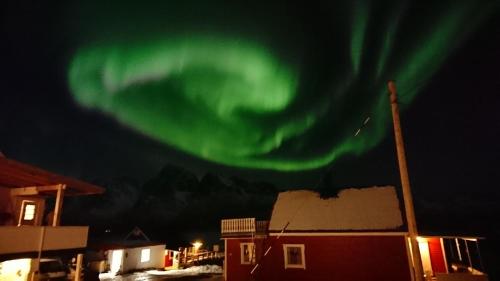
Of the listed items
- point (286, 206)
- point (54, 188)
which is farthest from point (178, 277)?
point (54, 188)

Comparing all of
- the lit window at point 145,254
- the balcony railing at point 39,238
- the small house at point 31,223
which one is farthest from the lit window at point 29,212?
the lit window at point 145,254

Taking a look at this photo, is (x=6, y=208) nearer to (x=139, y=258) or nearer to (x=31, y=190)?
(x=31, y=190)

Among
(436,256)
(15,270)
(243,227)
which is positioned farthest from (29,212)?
(436,256)

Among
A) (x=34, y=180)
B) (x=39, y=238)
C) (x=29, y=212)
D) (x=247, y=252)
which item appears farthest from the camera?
(x=247, y=252)

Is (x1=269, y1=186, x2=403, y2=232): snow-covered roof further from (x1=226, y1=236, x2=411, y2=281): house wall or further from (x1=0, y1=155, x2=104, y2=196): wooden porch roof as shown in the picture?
(x1=0, y1=155, x2=104, y2=196): wooden porch roof

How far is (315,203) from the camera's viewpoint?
77.8 feet

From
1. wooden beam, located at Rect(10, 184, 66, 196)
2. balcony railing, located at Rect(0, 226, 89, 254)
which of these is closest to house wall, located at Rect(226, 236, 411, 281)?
balcony railing, located at Rect(0, 226, 89, 254)

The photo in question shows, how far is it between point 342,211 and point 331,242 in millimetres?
2587

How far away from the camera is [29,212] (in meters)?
18.5

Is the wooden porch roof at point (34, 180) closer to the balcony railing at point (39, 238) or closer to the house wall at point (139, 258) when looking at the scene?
the balcony railing at point (39, 238)

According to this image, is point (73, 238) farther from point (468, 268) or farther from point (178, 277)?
point (468, 268)

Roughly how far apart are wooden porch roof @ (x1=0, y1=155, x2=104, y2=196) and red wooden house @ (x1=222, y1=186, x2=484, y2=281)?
10.6 meters

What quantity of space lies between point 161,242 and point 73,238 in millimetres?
24435

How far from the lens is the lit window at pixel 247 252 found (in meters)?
22.8
